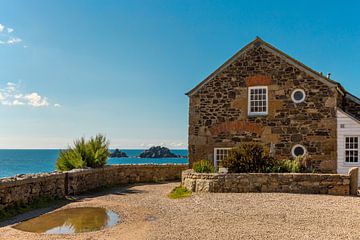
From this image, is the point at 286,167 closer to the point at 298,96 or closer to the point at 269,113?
the point at 269,113

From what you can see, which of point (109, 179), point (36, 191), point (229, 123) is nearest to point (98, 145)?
point (109, 179)

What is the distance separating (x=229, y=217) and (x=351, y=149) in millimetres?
9378

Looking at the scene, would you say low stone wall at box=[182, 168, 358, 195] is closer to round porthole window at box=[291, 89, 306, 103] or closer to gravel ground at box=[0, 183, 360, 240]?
gravel ground at box=[0, 183, 360, 240]

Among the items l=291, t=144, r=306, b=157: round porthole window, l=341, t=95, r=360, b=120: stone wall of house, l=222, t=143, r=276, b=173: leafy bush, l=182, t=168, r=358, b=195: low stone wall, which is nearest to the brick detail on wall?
l=291, t=144, r=306, b=157: round porthole window

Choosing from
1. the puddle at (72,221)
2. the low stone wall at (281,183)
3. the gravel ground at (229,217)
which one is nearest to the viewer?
the gravel ground at (229,217)

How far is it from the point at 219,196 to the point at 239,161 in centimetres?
215

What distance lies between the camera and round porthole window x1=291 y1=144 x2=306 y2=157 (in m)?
16.3

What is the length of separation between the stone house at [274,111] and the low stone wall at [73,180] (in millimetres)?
2296

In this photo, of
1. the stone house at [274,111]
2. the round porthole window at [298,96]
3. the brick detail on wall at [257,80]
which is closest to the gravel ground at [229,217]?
the stone house at [274,111]

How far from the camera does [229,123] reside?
57.6 ft

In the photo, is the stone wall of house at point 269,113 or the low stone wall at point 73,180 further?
the stone wall of house at point 269,113

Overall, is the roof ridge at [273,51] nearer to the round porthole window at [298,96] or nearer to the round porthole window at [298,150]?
the round porthole window at [298,96]

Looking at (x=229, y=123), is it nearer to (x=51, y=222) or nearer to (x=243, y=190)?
(x=243, y=190)

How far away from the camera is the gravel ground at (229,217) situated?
740 cm
